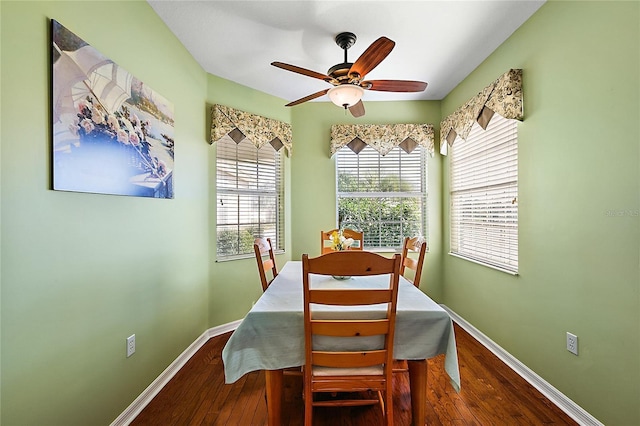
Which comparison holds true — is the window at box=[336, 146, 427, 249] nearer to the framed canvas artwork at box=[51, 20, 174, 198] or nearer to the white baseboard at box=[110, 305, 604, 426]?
the white baseboard at box=[110, 305, 604, 426]

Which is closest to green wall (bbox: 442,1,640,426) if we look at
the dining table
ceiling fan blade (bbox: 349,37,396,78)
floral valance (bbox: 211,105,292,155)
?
the dining table

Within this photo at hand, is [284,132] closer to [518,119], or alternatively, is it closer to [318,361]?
[518,119]

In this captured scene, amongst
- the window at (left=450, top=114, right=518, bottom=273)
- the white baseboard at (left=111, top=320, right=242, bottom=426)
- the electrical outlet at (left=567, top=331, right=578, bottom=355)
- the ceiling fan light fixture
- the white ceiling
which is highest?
the white ceiling

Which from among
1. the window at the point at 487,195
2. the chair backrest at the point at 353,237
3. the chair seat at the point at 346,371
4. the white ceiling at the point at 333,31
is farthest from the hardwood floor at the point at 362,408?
the white ceiling at the point at 333,31

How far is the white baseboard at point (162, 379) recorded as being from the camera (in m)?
1.64

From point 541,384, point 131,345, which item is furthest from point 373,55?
point 541,384

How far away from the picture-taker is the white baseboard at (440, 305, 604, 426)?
5.30 feet

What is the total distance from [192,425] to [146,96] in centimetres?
209

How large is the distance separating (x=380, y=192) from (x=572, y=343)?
2283 mm

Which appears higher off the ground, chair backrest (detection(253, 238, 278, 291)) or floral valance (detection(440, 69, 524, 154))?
floral valance (detection(440, 69, 524, 154))

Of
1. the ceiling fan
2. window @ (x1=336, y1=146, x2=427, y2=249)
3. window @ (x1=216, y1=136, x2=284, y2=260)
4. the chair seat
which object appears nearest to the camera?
the chair seat

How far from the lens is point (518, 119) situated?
2119 mm

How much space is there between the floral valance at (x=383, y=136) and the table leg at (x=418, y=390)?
254cm

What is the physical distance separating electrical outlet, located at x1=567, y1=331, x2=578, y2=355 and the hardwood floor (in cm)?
39
